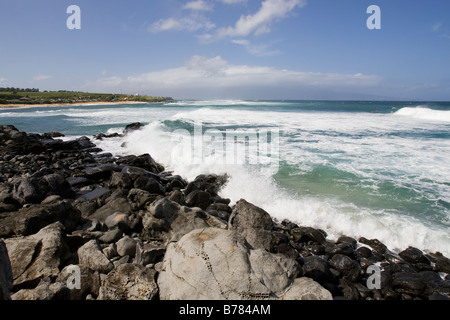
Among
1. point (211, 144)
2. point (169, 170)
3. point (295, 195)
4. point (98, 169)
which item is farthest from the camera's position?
point (211, 144)

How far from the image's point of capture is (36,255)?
152 inches

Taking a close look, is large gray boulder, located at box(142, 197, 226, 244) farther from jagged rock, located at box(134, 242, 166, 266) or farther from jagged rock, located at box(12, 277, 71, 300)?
jagged rock, located at box(12, 277, 71, 300)

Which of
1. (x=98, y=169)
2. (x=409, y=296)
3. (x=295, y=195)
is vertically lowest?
(x=409, y=296)

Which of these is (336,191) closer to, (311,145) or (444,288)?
(444,288)

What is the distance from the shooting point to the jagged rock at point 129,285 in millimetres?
3189

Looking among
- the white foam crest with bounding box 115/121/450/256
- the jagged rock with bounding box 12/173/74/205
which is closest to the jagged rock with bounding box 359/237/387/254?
the white foam crest with bounding box 115/121/450/256

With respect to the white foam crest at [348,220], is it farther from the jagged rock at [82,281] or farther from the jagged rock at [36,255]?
the jagged rock at [36,255]

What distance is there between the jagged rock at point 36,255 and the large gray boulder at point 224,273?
1807 mm

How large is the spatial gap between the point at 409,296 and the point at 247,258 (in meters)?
3.27

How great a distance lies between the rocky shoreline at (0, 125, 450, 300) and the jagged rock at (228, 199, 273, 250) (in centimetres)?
2

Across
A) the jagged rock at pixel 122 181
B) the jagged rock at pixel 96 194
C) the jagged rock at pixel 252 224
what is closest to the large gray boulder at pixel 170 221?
the jagged rock at pixel 252 224
